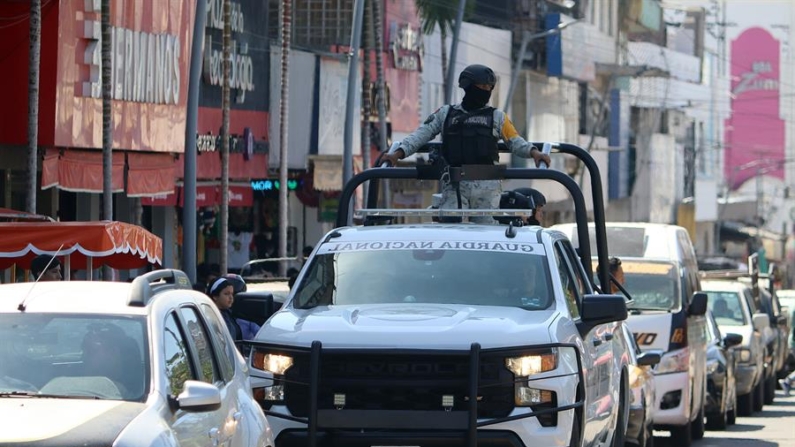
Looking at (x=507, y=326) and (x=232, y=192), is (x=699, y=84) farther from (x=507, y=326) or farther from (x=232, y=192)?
(x=507, y=326)

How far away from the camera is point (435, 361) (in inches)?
397

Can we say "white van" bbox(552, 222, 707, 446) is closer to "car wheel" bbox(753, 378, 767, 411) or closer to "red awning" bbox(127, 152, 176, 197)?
"car wheel" bbox(753, 378, 767, 411)

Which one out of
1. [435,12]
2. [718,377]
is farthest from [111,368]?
[435,12]

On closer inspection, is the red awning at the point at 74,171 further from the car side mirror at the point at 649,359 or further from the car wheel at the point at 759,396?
the car side mirror at the point at 649,359

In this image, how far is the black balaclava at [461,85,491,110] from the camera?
13.4 meters

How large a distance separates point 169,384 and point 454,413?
2.64 meters

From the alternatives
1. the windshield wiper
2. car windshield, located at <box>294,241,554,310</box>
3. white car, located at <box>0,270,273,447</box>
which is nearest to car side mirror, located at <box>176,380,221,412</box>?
white car, located at <box>0,270,273,447</box>

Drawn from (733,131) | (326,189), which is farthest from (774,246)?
(326,189)

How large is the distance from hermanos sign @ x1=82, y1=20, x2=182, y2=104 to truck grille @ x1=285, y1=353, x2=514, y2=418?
725 inches

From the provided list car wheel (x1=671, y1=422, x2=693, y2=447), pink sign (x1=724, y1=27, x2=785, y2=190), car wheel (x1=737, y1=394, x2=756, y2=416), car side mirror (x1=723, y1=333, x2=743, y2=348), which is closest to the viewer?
car wheel (x1=671, y1=422, x2=693, y2=447)

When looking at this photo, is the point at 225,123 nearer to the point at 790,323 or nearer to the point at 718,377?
the point at 718,377

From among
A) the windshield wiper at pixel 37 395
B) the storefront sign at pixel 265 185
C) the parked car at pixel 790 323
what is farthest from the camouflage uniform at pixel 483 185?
the storefront sign at pixel 265 185

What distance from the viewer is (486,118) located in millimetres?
13273

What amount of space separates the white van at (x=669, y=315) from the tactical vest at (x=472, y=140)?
15.9ft
